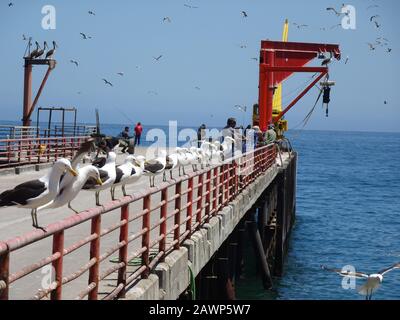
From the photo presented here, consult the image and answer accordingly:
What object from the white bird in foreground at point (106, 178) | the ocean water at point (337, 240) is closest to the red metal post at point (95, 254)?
the white bird in foreground at point (106, 178)

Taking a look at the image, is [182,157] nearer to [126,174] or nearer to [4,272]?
[126,174]

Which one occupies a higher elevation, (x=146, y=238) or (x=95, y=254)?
(x=95, y=254)

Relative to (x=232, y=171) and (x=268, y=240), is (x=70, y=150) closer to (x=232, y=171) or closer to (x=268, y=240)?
(x=268, y=240)

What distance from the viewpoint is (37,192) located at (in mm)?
8438

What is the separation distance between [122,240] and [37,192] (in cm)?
137

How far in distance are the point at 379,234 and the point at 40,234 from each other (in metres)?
32.8

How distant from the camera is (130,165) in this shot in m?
13.9

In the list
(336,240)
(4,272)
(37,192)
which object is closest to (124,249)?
(37,192)

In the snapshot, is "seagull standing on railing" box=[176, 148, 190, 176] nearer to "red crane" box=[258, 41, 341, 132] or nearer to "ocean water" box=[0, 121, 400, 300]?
"ocean water" box=[0, 121, 400, 300]

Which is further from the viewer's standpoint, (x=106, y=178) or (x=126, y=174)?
(x=126, y=174)

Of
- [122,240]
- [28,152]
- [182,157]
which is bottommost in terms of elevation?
[28,152]

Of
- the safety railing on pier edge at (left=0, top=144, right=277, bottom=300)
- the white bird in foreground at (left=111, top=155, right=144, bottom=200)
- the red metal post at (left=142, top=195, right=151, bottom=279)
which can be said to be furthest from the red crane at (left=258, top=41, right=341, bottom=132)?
the red metal post at (left=142, top=195, right=151, bottom=279)

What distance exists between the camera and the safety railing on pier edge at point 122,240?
5543 millimetres

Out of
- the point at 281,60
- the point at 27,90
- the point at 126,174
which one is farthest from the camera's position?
the point at 281,60
